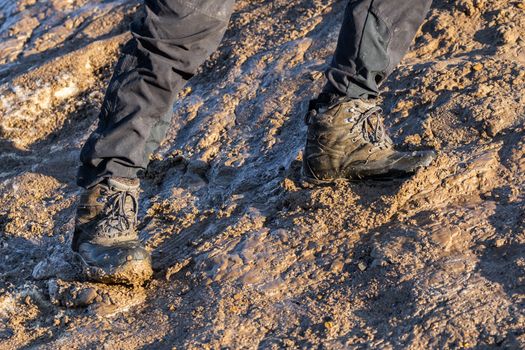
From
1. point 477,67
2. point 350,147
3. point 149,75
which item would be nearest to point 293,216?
point 350,147

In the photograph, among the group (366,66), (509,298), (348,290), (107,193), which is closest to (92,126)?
(107,193)

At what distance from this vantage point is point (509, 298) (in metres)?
2.42

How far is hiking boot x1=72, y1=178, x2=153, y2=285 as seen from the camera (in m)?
2.89

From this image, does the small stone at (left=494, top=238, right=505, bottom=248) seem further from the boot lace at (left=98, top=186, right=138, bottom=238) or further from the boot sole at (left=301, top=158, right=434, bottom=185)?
the boot lace at (left=98, top=186, right=138, bottom=238)

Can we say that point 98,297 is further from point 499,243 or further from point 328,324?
point 499,243

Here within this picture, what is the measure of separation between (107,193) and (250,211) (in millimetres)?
606

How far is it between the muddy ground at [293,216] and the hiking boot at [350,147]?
0.06 metres

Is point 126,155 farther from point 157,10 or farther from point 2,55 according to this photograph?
point 2,55

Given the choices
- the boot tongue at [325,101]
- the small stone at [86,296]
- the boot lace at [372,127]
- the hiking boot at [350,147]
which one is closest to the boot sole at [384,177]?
the hiking boot at [350,147]

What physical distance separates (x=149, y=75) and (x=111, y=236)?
2.15 feet

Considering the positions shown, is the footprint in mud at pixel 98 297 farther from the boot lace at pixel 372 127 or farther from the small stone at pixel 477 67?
the small stone at pixel 477 67

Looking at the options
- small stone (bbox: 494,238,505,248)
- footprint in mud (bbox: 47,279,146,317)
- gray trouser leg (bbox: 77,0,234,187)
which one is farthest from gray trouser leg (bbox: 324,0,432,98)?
footprint in mud (bbox: 47,279,146,317)

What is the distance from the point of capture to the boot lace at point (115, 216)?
2.99m

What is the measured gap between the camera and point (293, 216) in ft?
10.1
